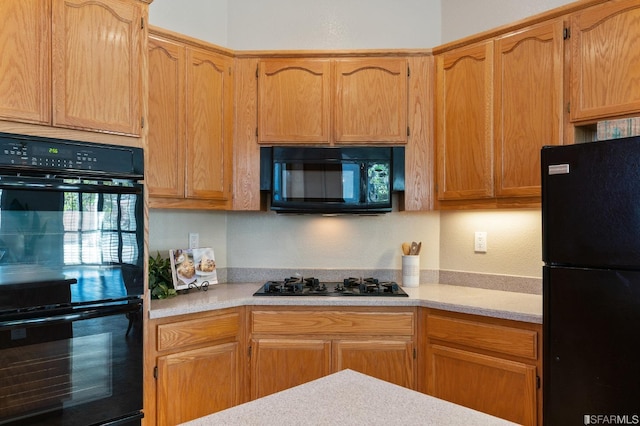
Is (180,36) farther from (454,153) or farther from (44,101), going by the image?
(454,153)

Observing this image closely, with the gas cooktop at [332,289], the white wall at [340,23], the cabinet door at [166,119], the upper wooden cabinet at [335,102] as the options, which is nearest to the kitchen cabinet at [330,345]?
the gas cooktop at [332,289]

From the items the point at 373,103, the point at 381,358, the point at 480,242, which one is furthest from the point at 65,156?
the point at 480,242

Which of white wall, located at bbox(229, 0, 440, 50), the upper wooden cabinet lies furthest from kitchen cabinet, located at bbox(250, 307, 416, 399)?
white wall, located at bbox(229, 0, 440, 50)

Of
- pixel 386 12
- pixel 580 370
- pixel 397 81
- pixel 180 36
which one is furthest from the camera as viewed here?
pixel 386 12

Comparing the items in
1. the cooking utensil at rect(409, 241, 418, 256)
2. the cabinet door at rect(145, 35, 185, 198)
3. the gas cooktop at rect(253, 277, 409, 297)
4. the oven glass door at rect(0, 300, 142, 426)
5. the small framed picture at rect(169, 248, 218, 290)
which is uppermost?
the cabinet door at rect(145, 35, 185, 198)

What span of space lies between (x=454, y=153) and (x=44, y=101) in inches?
80.1

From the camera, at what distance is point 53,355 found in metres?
1.63

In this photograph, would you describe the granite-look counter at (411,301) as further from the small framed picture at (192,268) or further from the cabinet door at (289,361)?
the cabinet door at (289,361)

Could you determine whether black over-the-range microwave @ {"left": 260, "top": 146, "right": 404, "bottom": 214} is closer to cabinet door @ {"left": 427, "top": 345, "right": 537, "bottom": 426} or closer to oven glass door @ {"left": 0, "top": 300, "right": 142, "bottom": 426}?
cabinet door @ {"left": 427, "top": 345, "right": 537, "bottom": 426}

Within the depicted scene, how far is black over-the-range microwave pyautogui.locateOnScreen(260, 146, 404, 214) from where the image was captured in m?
2.56

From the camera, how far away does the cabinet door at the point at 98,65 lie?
1.71 metres

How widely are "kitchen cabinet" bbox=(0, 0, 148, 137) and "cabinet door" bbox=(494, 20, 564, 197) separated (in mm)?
1806

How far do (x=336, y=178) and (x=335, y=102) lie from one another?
0.46m

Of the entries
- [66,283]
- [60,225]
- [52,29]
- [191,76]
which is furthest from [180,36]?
[66,283]
